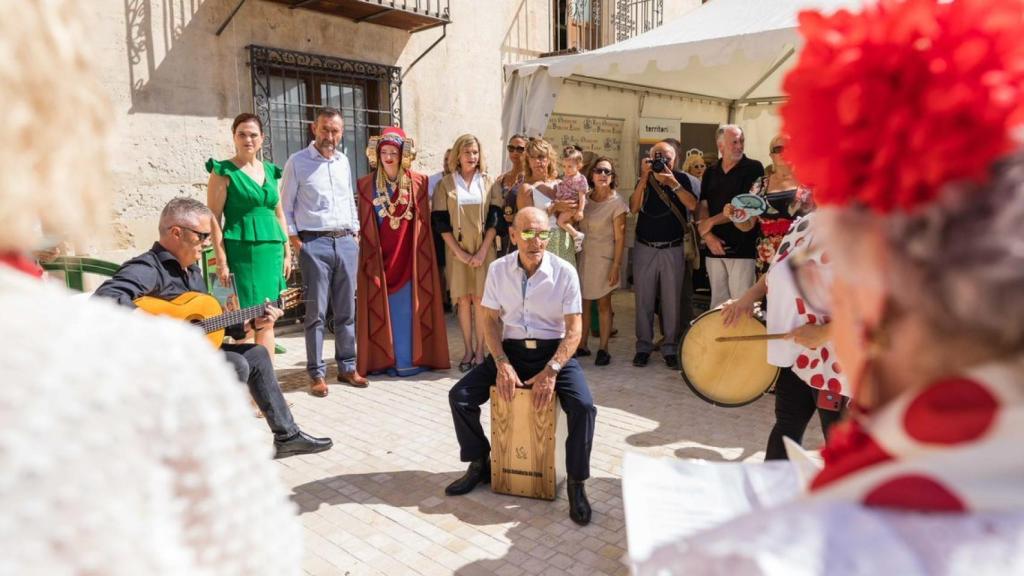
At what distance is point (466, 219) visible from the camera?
5855mm

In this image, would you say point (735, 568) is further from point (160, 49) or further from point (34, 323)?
point (160, 49)

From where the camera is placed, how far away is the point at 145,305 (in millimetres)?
3469

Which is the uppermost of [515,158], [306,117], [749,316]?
[306,117]

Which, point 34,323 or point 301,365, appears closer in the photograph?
point 34,323

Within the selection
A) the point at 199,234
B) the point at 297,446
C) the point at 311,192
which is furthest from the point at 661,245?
the point at 199,234

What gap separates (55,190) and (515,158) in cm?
563

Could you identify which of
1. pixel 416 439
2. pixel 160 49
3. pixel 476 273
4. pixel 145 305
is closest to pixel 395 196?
pixel 476 273

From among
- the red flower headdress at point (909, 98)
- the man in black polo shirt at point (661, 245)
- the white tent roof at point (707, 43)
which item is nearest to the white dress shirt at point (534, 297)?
the man in black polo shirt at point (661, 245)

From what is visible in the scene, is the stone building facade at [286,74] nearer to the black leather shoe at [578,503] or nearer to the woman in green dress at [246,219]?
the woman in green dress at [246,219]

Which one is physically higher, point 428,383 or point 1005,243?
point 1005,243

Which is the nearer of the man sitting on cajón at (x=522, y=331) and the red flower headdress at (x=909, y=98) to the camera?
the red flower headdress at (x=909, y=98)

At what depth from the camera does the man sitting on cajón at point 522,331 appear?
140 inches

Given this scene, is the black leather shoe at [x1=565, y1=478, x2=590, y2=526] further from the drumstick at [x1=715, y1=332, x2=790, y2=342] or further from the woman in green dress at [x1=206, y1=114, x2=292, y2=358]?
the woman in green dress at [x1=206, y1=114, x2=292, y2=358]

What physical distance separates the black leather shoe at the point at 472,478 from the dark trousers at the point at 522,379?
43mm
